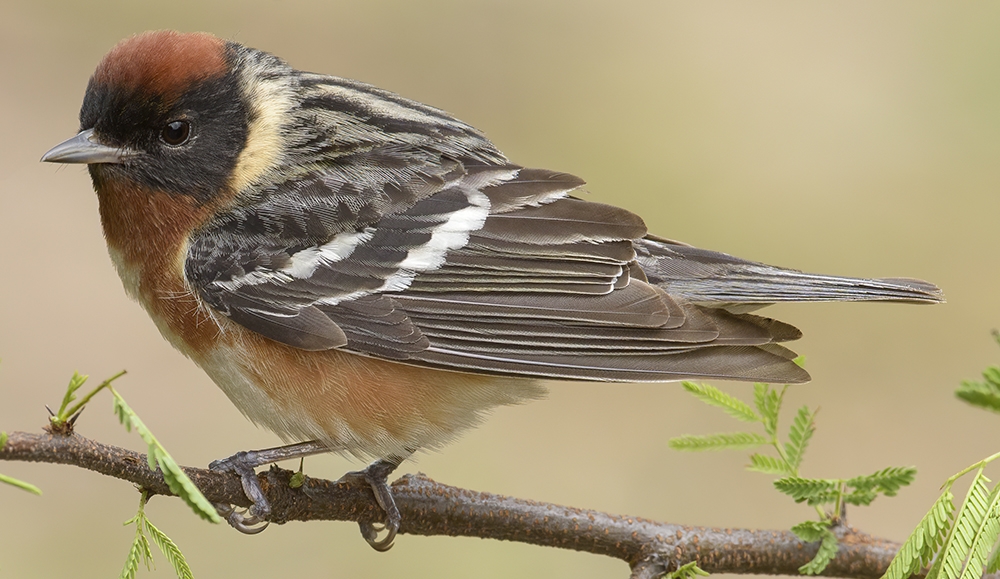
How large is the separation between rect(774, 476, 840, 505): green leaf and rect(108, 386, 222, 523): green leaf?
1.82 metres

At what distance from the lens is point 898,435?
8.18 meters

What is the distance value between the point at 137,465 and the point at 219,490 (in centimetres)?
43

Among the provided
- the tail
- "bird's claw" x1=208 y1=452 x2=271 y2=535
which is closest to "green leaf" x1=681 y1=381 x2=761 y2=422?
the tail

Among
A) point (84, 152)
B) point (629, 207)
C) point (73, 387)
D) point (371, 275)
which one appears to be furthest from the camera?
point (629, 207)

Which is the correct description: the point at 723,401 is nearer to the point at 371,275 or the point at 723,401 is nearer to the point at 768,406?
the point at 768,406

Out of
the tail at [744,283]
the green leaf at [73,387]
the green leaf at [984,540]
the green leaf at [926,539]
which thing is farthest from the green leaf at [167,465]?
the tail at [744,283]

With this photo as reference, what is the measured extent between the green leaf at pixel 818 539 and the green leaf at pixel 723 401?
0.40 metres

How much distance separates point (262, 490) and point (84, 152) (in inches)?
59.6

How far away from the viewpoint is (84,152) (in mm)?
3693

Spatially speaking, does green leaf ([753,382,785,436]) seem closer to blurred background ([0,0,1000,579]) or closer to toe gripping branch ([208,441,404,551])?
toe gripping branch ([208,441,404,551])

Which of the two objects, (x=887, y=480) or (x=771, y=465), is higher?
(x=887, y=480)

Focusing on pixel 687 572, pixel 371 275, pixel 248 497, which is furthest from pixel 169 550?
pixel 687 572

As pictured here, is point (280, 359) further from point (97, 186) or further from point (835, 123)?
point (835, 123)

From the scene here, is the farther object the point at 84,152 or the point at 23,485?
the point at 84,152
